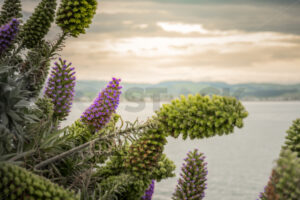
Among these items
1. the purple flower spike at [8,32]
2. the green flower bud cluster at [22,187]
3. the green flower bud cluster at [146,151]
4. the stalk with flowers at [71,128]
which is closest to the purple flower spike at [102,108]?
the stalk with flowers at [71,128]

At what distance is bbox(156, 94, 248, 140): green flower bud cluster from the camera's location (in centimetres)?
50

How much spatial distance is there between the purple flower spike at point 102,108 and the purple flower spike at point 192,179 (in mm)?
237

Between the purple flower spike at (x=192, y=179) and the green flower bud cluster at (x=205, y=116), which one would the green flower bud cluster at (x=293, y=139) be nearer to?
the green flower bud cluster at (x=205, y=116)

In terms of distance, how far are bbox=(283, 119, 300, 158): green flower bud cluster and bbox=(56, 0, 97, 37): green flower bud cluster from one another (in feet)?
1.54

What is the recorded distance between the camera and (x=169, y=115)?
0.52m

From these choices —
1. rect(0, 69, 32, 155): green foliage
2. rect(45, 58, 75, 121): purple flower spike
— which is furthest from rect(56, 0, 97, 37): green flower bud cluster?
rect(0, 69, 32, 155): green foliage

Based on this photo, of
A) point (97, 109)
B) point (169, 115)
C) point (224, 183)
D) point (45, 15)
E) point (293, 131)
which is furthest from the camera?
point (224, 183)

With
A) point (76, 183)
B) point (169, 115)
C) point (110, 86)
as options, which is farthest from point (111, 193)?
point (110, 86)

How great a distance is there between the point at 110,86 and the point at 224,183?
2.07ft

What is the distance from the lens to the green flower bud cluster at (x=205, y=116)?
19.7 inches

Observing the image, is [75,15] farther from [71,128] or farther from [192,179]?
[192,179]

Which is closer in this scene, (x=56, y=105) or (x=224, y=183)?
(x=56, y=105)

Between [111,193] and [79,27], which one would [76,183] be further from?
[79,27]

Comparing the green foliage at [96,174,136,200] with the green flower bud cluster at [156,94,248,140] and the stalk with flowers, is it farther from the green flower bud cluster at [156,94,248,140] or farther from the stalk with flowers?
the green flower bud cluster at [156,94,248,140]
